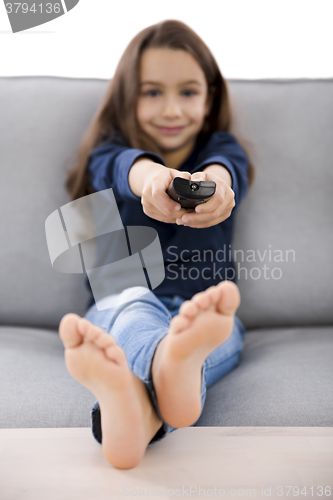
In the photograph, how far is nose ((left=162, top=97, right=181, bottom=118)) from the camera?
2.75 ft

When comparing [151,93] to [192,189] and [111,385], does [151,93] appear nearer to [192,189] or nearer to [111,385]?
[192,189]

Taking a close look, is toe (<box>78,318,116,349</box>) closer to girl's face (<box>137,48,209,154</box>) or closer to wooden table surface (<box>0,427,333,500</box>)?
wooden table surface (<box>0,427,333,500</box>)

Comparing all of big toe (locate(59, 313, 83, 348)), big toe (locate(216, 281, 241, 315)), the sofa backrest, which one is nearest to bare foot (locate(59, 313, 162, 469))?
big toe (locate(59, 313, 83, 348))

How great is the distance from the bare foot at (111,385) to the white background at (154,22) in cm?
97

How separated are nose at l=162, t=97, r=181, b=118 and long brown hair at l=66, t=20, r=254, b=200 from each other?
0.24ft

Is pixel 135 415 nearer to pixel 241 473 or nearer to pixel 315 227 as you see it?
pixel 241 473

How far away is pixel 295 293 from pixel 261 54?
74cm

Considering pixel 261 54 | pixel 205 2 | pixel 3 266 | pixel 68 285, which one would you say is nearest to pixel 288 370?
pixel 68 285

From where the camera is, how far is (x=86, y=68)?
1153mm

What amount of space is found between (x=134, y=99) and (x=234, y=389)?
639 mm

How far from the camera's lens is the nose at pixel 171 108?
2.75 ft

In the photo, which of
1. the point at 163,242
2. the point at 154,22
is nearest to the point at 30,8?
the point at 154,22

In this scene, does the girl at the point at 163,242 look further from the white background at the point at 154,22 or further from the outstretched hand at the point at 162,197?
the white background at the point at 154,22

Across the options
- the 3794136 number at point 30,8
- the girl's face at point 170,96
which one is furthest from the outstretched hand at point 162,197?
the 3794136 number at point 30,8
